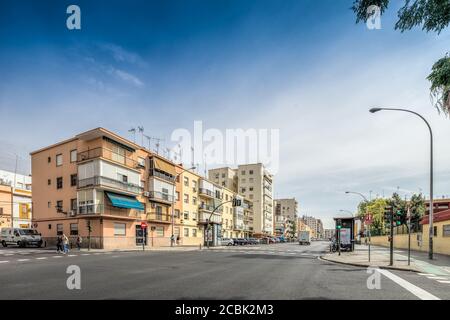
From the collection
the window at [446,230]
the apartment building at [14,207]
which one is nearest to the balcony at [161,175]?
the apartment building at [14,207]

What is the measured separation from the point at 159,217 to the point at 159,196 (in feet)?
9.53

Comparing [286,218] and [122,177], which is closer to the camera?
[122,177]

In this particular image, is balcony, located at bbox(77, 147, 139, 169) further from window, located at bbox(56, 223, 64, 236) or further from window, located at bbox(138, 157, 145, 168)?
window, located at bbox(56, 223, 64, 236)

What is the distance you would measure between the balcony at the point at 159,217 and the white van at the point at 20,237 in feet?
40.5

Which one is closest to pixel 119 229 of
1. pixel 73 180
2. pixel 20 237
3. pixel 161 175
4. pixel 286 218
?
pixel 73 180

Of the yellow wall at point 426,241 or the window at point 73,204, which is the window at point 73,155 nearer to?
the window at point 73,204

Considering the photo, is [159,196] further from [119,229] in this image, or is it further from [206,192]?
[206,192]

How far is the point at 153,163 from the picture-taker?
141ft

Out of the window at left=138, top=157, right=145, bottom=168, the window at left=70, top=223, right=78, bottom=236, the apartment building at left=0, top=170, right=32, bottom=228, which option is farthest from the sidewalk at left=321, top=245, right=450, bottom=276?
the apartment building at left=0, top=170, right=32, bottom=228

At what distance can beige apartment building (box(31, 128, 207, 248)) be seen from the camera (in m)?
33.7

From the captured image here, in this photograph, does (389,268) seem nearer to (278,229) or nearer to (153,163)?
(153,163)

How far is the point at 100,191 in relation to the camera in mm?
33844

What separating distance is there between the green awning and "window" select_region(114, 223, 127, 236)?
2.19 meters
